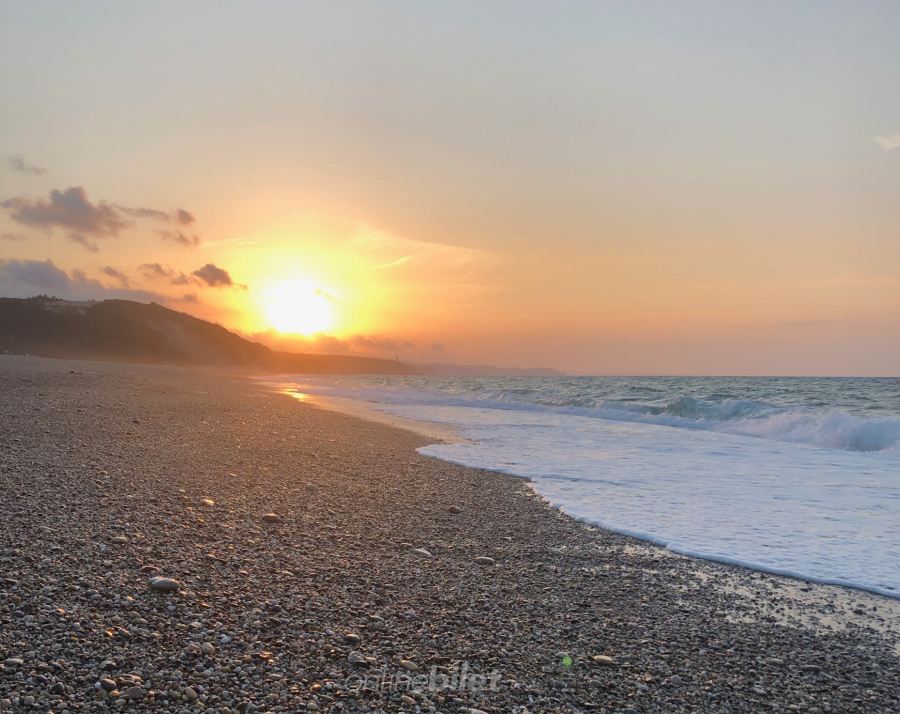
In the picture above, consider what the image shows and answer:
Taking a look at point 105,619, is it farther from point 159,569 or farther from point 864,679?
point 864,679

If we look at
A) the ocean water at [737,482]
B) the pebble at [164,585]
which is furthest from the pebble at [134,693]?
the ocean water at [737,482]

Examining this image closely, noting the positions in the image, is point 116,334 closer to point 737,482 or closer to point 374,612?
point 737,482

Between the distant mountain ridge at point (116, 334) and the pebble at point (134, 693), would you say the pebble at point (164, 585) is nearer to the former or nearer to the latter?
the pebble at point (134, 693)

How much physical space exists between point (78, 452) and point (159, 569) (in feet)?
16.3

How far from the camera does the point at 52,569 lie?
157 inches

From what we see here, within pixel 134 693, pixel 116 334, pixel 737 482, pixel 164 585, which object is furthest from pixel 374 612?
pixel 116 334

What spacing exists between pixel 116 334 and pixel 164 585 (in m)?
100.0

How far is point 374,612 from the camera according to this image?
13.0ft

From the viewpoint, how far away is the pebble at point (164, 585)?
3.89 metres

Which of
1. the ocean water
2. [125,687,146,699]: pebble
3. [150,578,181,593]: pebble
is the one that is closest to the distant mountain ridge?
the ocean water

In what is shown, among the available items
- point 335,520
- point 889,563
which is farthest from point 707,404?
point 335,520

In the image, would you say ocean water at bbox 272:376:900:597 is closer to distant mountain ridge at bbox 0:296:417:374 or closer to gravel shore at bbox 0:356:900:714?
gravel shore at bbox 0:356:900:714

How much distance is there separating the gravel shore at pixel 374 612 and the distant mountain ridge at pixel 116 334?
7875cm

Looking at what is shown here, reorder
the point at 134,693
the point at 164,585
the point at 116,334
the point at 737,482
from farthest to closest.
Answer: the point at 116,334 < the point at 737,482 < the point at 164,585 < the point at 134,693
